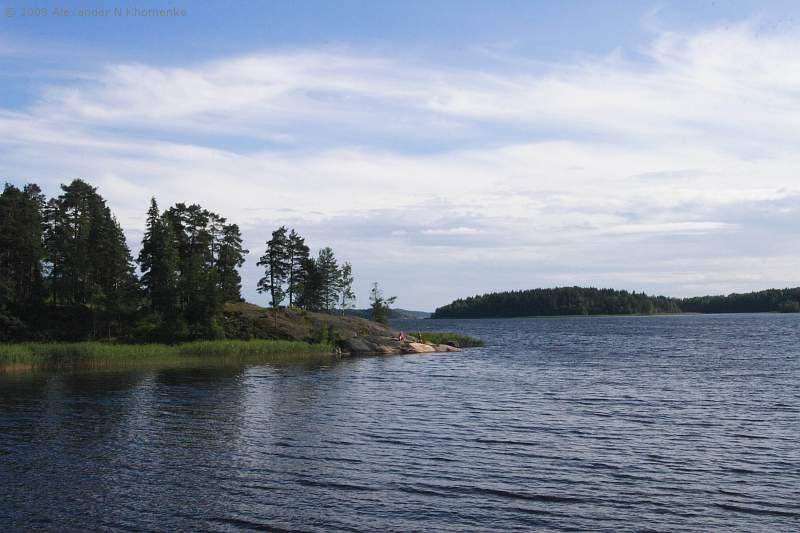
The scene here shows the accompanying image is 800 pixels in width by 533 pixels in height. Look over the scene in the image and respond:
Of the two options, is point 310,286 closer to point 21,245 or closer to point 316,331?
point 316,331

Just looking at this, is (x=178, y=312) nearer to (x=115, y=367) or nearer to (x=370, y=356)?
(x=115, y=367)

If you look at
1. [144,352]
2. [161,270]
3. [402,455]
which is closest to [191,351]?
[144,352]

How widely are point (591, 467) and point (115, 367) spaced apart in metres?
53.8

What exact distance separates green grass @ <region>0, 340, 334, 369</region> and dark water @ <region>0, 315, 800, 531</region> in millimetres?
9677

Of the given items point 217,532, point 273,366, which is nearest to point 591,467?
point 217,532

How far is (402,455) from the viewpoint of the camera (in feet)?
91.1

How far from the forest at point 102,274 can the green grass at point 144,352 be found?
706 centimetres

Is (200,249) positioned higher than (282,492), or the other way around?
(200,249)

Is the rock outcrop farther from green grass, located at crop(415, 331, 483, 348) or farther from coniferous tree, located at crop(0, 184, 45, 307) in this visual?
coniferous tree, located at crop(0, 184, 45, 307)

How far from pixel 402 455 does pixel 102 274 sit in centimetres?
7657

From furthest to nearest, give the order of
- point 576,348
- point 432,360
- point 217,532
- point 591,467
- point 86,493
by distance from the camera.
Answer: point 576,348, point 432,360, point 591,467, point 86,493, point 217,532

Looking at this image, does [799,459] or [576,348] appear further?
[576,348]

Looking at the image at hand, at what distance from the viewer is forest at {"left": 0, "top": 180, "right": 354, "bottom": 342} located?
8388cm

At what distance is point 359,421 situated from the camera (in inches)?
1419
